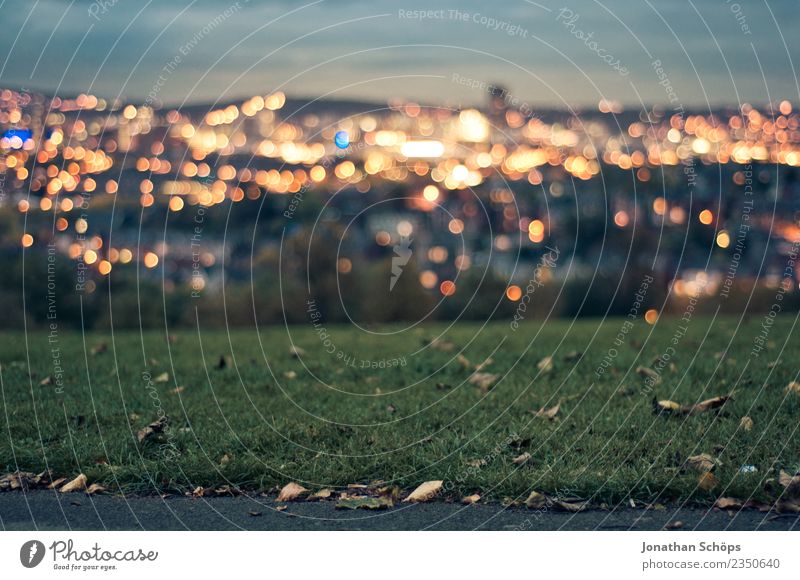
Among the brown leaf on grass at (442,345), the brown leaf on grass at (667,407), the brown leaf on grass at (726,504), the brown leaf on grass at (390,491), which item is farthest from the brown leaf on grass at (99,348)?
the brown leaf on grass at (726,504)

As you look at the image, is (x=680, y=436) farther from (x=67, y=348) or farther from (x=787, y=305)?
(x=787, y=305)

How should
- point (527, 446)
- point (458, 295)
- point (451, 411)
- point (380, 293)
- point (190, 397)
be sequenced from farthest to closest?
1. point (458, 295)
2. point (380, 293)
3. point (190, 397)
4. point (451, 411)
5. point (527, 446)

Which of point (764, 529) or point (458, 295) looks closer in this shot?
point (764, 529)

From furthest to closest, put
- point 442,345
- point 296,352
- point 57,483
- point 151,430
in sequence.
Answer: point 442,345 < point 296,352 < point 151,430 < point 57,483

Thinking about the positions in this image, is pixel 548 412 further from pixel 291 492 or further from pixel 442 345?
pixel 442 345

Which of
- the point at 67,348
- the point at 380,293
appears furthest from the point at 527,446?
the point at 380,293

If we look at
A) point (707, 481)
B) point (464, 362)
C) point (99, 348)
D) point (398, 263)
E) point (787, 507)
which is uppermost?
point (398, 263)

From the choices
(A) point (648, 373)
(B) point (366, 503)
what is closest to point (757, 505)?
(B) point (366, 503)
